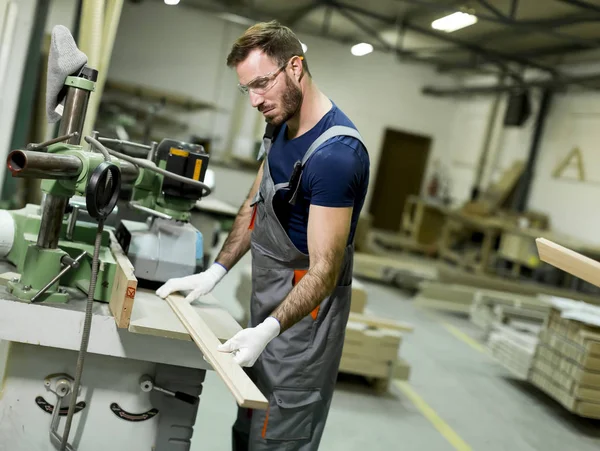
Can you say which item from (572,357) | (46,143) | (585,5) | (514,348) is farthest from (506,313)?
(46,143)

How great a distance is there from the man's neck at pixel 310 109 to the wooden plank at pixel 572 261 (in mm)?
718

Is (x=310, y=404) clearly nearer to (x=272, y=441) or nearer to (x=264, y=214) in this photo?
(x=272, y=441)

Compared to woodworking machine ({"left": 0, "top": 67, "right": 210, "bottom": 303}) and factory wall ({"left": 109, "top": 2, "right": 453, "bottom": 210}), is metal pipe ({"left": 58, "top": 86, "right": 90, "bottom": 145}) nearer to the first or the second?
woodworking machine ({"left": 0, "top": 67, "right": 210, "bottom": 303})

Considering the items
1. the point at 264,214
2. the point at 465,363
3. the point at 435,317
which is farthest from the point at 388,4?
the point at 264,214

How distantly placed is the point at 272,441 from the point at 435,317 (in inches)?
210

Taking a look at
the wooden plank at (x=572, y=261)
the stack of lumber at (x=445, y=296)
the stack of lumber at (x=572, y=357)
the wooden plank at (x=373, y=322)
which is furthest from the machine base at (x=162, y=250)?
the stack of lumber at (x=445, y=296)

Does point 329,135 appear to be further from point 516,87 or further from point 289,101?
point 516,87

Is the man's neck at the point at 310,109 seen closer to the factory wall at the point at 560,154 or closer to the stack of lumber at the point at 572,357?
the stack of lumber at the point at 572,357

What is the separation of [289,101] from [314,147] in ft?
0.55

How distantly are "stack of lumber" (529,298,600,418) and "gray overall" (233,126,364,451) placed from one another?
273cm

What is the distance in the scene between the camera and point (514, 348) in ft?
15.9

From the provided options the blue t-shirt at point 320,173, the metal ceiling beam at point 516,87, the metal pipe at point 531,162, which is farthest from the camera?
the metal pipe at point 531,162

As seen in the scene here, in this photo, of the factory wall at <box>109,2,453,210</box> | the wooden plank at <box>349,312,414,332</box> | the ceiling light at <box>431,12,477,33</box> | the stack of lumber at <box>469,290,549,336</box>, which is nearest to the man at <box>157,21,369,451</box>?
the wooden plank at <box>349,312,414,332</box>

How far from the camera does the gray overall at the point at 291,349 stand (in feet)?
5.94
